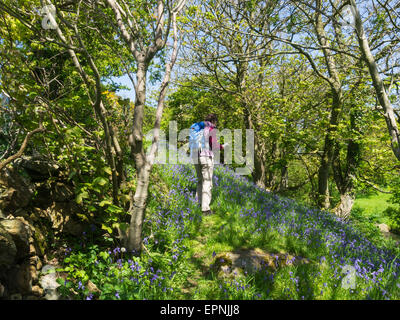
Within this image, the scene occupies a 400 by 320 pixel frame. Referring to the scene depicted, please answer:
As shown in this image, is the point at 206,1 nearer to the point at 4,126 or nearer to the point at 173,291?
the point at 4,126

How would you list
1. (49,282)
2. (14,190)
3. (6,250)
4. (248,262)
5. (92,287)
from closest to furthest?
(6,250)
(49,282)
(92,287)
(14,190)
(248,262)

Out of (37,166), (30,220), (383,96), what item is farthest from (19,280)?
(383,96)

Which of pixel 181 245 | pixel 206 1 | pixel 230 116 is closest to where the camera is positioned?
pixel 181 245

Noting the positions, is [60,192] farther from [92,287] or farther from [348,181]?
[348,181]

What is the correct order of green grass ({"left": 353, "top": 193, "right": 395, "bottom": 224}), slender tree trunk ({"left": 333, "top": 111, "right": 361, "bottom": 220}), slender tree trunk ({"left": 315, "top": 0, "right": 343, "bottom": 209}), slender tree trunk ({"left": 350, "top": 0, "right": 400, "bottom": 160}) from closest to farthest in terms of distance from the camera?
slender tree trunk ({"left": 350, "top": 0, "right": 400, "bottom": 160}) → slender tree trunk ({"left": 315, "top": 0, "right": 343, "bottom": 209}) → slender tree trunk ({"left": 333, "top": 111, "right": 361, "bottom": 220}) → green grass ({"left": 353, "top": 193, "right": 395, "bottom": 224})

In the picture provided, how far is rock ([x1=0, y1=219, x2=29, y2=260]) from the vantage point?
2436mm

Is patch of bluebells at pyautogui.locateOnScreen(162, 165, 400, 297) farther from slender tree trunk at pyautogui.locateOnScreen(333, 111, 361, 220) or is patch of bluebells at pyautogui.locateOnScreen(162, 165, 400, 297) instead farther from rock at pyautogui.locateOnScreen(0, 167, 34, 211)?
slender tree trunk at pyautogui.locateOnScreen(333, 111, 361, 220)

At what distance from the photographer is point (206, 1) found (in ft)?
24.4

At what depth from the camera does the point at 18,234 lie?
2.47 meters

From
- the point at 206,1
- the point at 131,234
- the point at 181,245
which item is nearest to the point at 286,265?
the point at 181,245

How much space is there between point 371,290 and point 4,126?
6070 mm

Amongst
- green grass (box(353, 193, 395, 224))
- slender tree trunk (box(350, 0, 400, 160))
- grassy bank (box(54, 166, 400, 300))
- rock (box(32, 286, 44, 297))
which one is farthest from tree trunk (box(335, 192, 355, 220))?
rock (box(32, 286, 44, 297))
